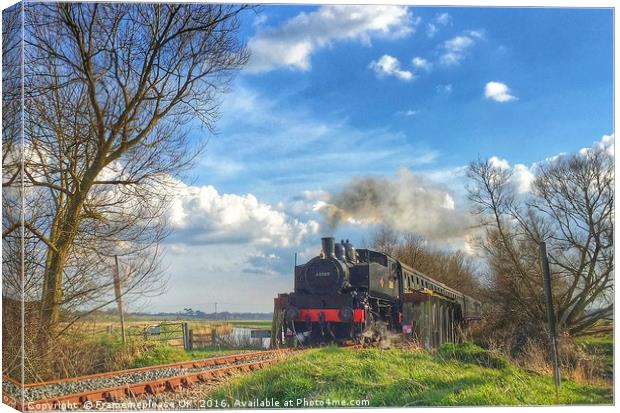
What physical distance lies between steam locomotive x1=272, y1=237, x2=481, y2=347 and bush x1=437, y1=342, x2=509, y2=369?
245 centimetres

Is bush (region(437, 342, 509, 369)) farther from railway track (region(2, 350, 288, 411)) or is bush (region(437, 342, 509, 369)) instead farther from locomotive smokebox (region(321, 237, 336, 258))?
locomotive smokebox (region(321, 237, 336, 258))

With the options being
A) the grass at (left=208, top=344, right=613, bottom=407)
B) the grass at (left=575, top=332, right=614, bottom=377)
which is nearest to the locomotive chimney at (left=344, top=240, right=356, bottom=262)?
the grass at (left=208, top=344, right=613, bottom=407)

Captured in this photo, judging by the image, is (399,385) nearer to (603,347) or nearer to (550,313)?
(550,313)

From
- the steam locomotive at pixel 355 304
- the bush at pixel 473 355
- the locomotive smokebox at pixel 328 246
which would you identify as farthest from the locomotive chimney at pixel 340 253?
the bush at pixel 473 355

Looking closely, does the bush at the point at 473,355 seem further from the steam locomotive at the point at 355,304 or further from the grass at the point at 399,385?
the steam locomotive at the point at 355,304

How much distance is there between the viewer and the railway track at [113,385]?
33.6ft

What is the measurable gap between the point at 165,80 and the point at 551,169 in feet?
23.5

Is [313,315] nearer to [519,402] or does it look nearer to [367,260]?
[367,260]

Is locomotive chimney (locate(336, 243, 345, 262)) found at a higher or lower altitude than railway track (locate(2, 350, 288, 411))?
higher

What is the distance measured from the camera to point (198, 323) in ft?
41.7

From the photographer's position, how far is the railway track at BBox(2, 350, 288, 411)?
1024 centimetres

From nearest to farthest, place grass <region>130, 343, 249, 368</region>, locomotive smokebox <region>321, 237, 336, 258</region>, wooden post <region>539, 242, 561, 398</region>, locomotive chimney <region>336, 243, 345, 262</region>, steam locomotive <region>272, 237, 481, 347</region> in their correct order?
wooden post <region>539, 242, 561, 398</region>
grass <region>130, 343, 249, 368</region>
locomotive smokebox <region>321, 237, 336, 258</region>
steam locomotive <region>272, 237, 481, 347</region>
locomotive chimney <region>336, 243, 345, 262</region>

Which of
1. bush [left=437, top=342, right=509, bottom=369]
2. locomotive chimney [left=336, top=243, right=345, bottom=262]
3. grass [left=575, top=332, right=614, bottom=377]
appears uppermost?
locomotive chimney [left=336, top=243, right=345, bottom=262]

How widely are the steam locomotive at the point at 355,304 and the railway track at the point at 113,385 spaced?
4494 mm
